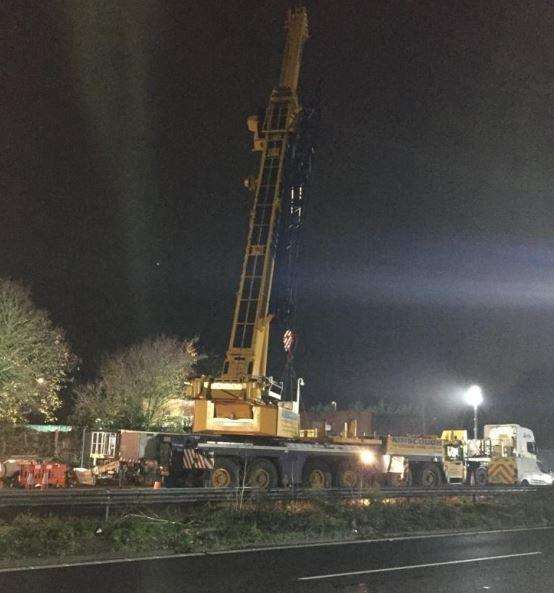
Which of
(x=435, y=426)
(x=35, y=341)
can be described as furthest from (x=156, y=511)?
(x=435, y=426)

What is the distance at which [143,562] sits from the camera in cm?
1193

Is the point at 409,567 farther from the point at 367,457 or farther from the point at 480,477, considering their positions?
the point at 480,477

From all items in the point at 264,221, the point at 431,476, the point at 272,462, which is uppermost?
the point at 264,221

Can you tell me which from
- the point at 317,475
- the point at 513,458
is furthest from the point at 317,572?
the point at 513,458

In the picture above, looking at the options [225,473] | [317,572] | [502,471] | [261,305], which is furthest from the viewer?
[502,471]

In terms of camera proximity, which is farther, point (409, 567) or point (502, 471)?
point (502, 471)

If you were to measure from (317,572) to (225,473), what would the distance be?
396 inches

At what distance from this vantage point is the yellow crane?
2181 cm

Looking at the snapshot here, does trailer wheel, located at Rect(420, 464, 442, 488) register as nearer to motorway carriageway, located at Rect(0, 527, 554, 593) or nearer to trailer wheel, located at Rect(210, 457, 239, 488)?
trailer wheel, located at Rect(210, 457, 239, 488)

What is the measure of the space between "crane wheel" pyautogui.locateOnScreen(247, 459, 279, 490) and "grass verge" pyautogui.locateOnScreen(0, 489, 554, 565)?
4220 millimetres

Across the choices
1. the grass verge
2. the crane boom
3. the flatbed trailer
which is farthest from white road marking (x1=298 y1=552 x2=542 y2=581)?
the crane boom

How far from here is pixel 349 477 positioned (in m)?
25.3

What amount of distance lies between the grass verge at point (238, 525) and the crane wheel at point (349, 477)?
5.03 meters

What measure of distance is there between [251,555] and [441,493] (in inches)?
419
